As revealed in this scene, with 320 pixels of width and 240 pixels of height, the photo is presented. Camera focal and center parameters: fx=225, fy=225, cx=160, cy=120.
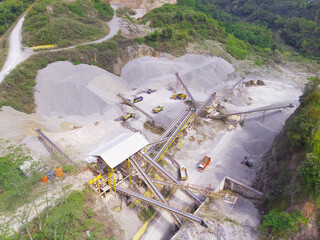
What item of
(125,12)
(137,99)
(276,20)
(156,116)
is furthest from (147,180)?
(276,20)

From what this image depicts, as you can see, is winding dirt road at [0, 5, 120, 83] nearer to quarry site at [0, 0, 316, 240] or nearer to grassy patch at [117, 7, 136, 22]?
quarry site at [0, 0, 316, 240]

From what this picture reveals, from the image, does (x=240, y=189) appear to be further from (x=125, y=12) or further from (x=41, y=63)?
(x=125, y=12)

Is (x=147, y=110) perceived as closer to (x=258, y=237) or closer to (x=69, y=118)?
(x=69, y=118)

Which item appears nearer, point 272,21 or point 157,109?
point 157,109

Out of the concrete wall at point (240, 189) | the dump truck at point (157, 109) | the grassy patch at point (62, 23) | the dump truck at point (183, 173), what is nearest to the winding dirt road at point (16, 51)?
the grassy patch at point (62, 23)

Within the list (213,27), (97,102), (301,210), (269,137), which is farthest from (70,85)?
(213,27)

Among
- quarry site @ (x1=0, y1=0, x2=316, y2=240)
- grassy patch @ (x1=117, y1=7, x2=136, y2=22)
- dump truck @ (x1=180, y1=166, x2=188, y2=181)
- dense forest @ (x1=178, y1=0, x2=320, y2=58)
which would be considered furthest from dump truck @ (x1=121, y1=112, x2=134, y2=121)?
dense forest @ (x1=178, y1=0, x2=320, y2=58)
